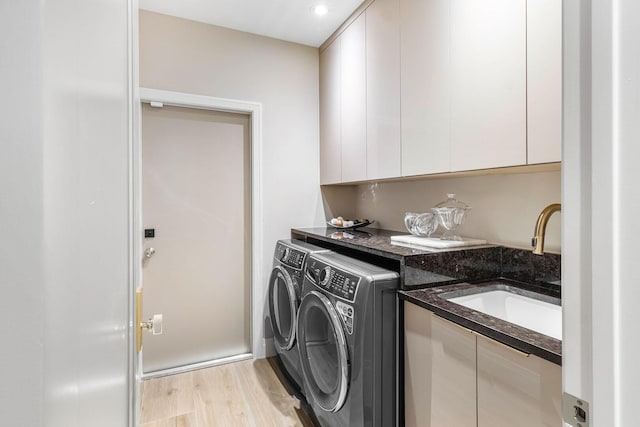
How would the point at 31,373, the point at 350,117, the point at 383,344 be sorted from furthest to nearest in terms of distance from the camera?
1. the point at 350,117
2. the point at 383,344
3. the point at 31,373

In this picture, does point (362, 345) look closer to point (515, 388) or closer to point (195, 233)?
point (515, 388)

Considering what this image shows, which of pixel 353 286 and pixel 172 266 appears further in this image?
pixel 172 266

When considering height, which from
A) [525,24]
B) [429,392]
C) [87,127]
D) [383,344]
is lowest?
[429,392]

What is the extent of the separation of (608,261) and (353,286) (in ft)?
3.25

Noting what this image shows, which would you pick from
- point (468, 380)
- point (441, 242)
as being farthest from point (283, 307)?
point (468, 380)

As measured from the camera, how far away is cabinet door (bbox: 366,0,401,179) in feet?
5.88

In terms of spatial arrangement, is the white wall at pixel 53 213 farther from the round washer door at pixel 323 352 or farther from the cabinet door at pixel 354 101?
the cabinet door at pixel 354 101

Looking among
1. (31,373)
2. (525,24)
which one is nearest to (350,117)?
(525,24)

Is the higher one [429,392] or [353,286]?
[353,286]

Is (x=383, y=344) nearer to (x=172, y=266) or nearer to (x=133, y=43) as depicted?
(x=133, y=43)

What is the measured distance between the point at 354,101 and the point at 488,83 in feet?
3.45

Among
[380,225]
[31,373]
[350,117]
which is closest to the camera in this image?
[31,373]

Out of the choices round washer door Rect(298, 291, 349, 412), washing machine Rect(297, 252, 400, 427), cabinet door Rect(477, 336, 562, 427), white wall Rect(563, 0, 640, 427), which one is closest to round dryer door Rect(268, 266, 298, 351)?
round washer door Rect(298, 291, 349, 412)

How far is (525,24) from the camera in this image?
3.69ft
